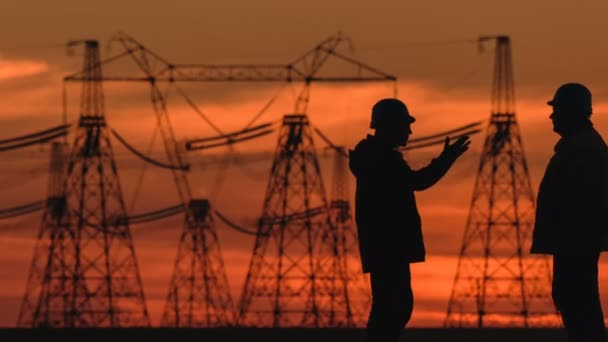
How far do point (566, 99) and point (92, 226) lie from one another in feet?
323

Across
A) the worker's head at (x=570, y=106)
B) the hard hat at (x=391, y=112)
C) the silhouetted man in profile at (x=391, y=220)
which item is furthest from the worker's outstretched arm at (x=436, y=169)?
the worker's head at (x=570, y=106)

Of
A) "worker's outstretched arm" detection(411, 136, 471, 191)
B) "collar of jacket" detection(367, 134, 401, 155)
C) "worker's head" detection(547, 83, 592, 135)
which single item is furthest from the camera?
"worker's head" detection(547, 83, 592, 135)

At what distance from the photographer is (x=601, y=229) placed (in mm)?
17906

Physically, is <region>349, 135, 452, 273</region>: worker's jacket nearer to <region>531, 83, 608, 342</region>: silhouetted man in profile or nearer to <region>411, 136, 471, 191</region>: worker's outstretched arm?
<region>411, 136, 471, 191</region>: worker's outstretched arm

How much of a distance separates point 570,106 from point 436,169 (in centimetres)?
150

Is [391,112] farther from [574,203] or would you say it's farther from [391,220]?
[574,203]

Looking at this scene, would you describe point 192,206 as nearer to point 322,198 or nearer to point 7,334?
point 322,198

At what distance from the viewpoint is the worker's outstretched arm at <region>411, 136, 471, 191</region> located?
1756 centimetres

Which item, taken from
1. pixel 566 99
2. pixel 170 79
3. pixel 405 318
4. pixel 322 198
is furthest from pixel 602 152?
pixel 170 79

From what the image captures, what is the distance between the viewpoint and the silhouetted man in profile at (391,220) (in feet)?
58.0

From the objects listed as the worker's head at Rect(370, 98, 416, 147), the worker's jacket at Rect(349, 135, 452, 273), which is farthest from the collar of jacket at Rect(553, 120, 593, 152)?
the worker's head at Rect(370, 98, 416, 147)

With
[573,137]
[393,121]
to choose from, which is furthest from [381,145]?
[573,137]

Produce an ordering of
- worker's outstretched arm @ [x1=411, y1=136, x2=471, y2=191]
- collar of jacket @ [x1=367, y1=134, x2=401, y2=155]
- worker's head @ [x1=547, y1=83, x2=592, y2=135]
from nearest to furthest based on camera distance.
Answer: worker's outstretched arm @ [x1=411, y1=136, x2=471, y2=191], collar of jacket @ [x1=367, y1=134, x2=401, y2=155], worker's head @ [x1=547, y1=83, x2=592, y2=135]

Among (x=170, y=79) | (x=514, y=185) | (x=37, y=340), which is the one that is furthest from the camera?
(x=170, y=79)
